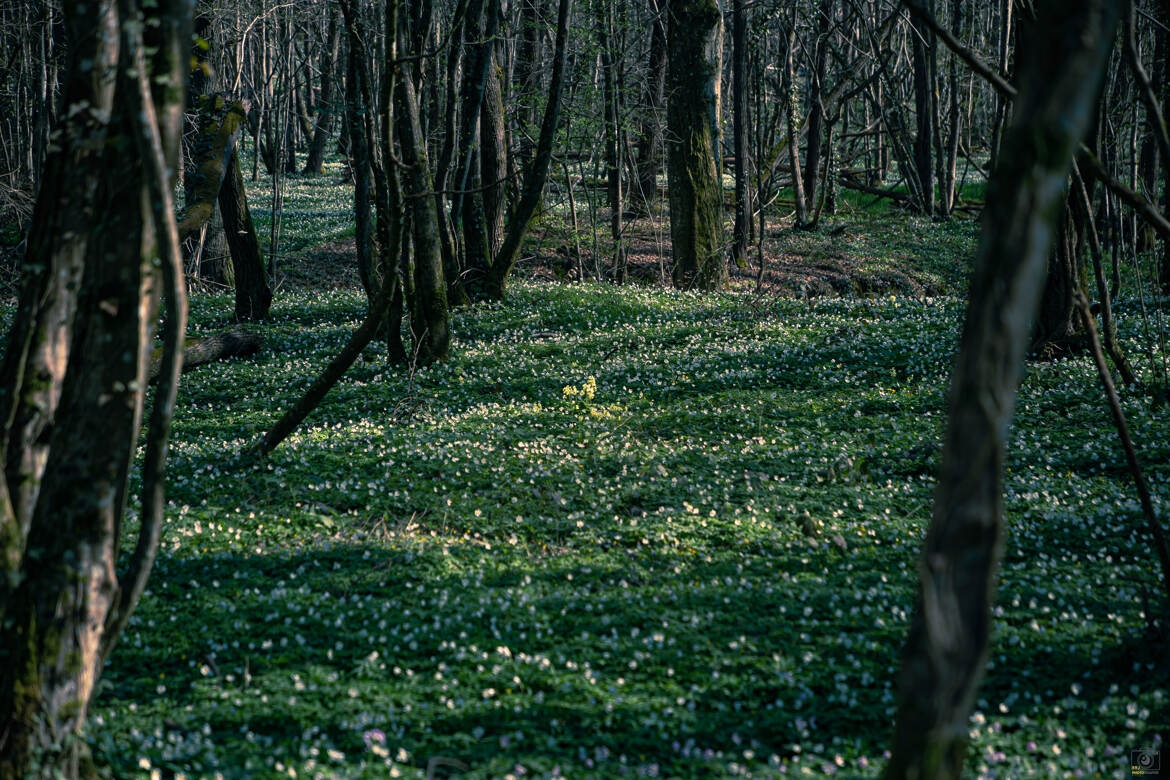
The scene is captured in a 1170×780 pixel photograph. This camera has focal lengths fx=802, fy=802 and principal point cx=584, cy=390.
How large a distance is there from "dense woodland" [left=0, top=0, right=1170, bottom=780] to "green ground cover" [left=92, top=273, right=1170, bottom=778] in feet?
0.11

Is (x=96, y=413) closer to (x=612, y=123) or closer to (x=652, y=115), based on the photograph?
(x=612, y=123)

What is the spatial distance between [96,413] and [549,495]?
4872 mm

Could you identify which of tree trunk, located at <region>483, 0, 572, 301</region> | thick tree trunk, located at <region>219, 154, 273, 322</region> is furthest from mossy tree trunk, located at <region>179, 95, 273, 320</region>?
tree trunk, located at <region>483, 0, 572, 301</region>

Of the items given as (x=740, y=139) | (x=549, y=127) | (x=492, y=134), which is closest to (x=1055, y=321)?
(x=549, y=127)

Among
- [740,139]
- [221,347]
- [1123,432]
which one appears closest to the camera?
[1123,432]

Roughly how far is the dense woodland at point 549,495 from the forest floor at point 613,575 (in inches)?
1.4

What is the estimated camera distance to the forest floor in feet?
13.6

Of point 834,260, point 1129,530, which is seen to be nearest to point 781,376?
point 1129,530

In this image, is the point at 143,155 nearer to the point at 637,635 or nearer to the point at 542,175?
the point at 637,635

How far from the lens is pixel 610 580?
6152mm

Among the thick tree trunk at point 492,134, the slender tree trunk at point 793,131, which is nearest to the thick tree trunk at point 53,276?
the thick tree trunk at point 492,134

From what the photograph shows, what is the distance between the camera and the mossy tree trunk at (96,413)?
327 centimetres

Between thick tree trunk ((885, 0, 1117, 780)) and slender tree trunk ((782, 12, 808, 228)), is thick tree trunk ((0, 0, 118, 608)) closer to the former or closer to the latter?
thick tree trunk ((885, 0, 1117, 780))

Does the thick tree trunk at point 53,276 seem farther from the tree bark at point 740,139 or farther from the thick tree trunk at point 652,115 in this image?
the thick tree trunk at point 652,115
